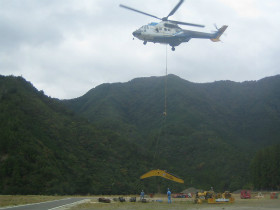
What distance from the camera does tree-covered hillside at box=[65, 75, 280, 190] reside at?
270ft

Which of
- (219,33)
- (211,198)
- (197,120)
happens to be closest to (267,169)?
(219,33)

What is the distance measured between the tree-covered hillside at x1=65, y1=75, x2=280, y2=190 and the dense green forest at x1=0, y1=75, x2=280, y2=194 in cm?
29

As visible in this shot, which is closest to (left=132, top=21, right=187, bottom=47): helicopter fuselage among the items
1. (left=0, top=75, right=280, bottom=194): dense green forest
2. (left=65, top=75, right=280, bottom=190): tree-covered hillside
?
(left=0, top=75, right=280, bottom=194): dense green forest

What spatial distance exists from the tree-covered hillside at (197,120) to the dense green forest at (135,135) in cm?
29

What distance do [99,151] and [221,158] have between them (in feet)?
109

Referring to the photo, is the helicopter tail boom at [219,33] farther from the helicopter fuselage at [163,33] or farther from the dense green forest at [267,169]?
the dense green forest at [267,169]

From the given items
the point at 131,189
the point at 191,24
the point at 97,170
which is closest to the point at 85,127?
the point at 97,170

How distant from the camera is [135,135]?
327 ft

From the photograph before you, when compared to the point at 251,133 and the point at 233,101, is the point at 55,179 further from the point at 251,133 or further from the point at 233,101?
the point at 233,101

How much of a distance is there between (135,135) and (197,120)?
67.1 feet

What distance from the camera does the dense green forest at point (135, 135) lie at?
51.1 metres

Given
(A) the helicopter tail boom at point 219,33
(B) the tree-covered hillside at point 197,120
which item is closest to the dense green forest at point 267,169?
(B) the tree-covered hillside at point 197,120

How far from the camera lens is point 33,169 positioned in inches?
1884

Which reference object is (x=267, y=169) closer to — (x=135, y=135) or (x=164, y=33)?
(x=135, y=135)
